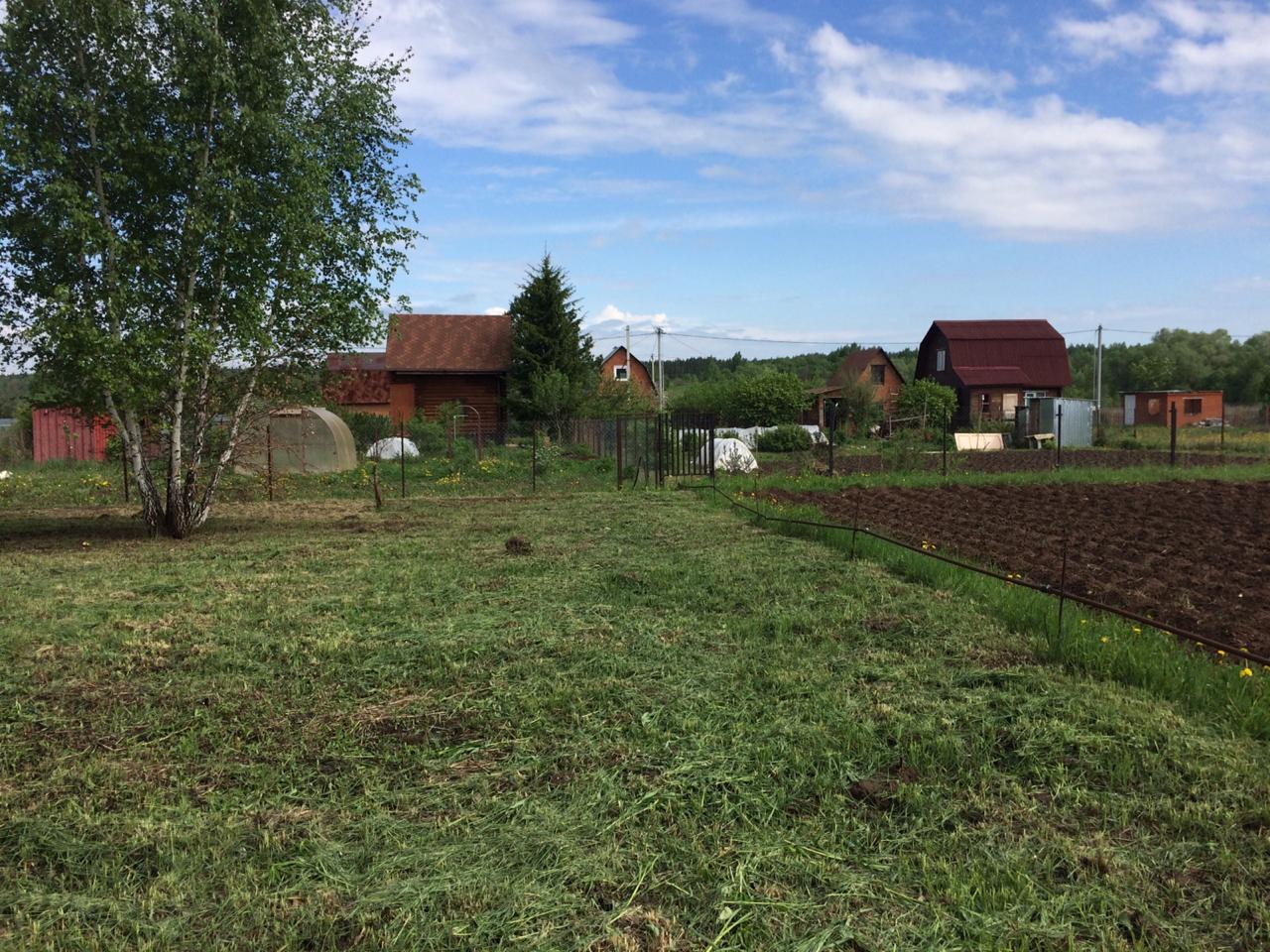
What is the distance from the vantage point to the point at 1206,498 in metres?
12.5

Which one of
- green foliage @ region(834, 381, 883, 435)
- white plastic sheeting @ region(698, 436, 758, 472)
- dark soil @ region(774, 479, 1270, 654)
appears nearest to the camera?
dark soil @ region(774, 479, 1270, 654)

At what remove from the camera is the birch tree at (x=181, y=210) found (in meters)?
8.83

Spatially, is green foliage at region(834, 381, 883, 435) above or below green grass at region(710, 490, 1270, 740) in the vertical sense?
above

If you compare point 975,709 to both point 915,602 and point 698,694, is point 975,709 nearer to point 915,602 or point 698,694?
point 698,694

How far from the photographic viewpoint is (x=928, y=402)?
35969 mm

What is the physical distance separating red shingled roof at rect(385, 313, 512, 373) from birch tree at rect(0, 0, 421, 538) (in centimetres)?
2240

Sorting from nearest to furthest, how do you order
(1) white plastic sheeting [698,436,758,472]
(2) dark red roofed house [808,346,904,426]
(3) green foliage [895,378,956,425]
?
(1) white plastic sheeting [698,436,758,472] → (3) green foliage [895,378,956,425] → (2) dark red roofed house [808,346,904,426]

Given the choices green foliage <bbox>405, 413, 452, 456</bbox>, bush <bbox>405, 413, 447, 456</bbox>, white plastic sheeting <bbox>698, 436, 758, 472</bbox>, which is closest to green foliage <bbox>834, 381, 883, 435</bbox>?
white plastic sheeting <bbox>698, 436, 758, 472</bbox>

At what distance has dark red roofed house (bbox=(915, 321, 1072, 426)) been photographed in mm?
42781

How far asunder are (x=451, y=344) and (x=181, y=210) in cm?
2599

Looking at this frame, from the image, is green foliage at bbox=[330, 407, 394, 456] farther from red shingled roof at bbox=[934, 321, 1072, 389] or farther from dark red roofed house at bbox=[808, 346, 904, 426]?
red shingled roof at bbox=[934, 321, 1072, 389]

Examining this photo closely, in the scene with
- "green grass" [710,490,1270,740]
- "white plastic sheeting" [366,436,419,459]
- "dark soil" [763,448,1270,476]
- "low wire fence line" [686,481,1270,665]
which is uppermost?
"white plastic sheeting" [366,436,419,459]

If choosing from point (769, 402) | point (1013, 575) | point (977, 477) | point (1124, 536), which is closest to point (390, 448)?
point (977, 477)

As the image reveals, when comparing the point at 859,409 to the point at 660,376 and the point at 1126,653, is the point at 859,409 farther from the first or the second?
the point at 1126,653
